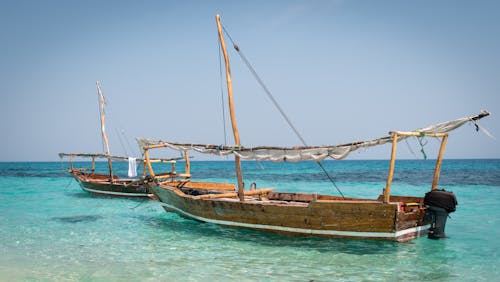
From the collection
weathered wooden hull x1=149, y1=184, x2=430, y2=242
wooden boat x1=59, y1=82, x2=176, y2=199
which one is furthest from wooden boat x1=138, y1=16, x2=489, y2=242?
wooden boat x1=59, y1=82, x2=176, y2=199

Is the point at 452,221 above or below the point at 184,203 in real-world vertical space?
below

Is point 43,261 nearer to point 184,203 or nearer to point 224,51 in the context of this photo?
point 184,203

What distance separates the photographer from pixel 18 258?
34.3ft

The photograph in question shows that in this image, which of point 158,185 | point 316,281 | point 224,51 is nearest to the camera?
point 316,281

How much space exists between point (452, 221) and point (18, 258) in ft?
54.4

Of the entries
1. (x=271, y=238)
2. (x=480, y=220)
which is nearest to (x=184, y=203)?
(x=271, y=238)

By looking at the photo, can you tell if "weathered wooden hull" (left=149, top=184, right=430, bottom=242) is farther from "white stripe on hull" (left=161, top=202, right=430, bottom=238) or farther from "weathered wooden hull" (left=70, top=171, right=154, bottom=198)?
"weathered wooden hull" (left=70, top=171, right=154, bottom=198)

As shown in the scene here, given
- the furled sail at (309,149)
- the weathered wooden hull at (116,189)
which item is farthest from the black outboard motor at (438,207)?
the weathered wooden hull at (116,189)

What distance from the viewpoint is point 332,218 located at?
10711 mm

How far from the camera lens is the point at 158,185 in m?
16.7

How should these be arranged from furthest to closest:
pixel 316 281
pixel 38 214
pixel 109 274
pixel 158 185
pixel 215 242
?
1. pixel 38 214
2. pixel 158 185
3. pixel 215 242
4. pixel 109 274
5. pixel 316 281

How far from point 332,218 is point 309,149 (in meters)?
2.21

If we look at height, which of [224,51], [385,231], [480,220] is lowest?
[480,220]

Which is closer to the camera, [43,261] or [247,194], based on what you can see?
[43,261]
